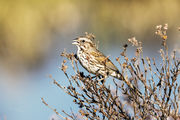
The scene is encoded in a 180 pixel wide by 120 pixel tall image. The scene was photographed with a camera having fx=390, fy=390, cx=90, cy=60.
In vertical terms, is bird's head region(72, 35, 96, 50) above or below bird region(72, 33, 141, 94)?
above

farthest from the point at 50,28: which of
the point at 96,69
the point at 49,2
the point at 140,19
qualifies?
the point at 96,69

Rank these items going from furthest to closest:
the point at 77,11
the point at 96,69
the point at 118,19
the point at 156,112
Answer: the point at 118,19
the point at 77,11
the point at 96,69
the point at 156,112

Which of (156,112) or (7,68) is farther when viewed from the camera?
(7,68)

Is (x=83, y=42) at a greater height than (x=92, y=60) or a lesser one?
greater

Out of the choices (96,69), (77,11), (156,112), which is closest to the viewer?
(156,112)

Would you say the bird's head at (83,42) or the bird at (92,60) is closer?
the bird at (92,60)

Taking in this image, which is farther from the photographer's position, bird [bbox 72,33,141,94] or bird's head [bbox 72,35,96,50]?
bird's head [bbox 72,35,96,50]

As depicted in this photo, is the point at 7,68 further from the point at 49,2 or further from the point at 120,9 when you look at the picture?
the point at 120,9

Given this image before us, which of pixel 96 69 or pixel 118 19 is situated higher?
pixel 118 19

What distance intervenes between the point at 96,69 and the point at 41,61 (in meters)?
9.05

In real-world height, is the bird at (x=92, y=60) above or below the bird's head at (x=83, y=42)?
below

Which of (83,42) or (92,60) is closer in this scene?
(92,60)

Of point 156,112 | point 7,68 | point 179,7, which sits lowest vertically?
point 156,112

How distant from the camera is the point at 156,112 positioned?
11.5 ft
